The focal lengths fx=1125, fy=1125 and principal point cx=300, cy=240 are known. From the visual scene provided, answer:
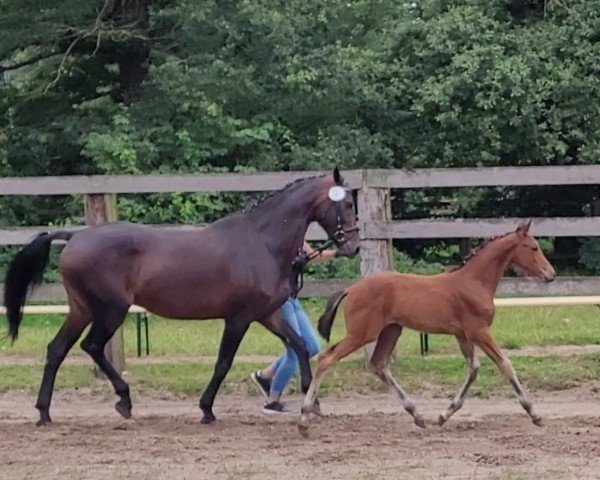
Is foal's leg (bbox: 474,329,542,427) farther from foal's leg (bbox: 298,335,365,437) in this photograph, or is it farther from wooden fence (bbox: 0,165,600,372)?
wooden fence (bbox: 0,165,600,372)

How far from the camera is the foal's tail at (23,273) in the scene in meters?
8.51

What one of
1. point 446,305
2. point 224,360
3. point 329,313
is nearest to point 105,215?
point 224,360

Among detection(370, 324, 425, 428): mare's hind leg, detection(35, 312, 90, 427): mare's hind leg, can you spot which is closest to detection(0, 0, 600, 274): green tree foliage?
detection(35, 312, 90, 427): mare's hind leg

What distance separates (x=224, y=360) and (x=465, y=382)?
174 cm

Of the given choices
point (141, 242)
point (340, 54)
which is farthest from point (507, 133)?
point (141, 242)

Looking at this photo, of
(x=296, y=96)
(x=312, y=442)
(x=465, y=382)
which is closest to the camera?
(x=312, y=442)

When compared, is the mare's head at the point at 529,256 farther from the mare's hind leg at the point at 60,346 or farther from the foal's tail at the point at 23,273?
the foal's tail at the point at 23,273

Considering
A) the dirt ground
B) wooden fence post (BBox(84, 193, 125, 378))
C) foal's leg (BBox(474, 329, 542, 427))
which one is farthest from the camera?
wooden fence post (BBox(84, 193, 125, 378))

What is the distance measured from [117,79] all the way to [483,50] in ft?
21.0

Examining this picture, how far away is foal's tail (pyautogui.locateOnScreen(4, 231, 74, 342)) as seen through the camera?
851 centimetres

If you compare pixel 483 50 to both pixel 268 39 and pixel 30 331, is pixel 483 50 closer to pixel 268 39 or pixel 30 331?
pixel 268 39

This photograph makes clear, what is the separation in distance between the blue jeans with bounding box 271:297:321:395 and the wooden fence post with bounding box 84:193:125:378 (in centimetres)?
180

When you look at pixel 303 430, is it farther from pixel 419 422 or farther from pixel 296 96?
pixel 296 96

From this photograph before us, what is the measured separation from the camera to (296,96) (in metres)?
16.8
